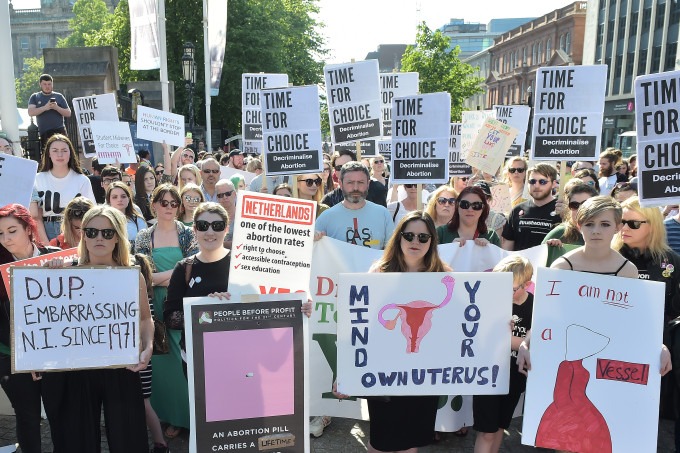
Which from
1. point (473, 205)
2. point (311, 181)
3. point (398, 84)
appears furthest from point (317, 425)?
point (398, 84)

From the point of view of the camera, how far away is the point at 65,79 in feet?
42.8

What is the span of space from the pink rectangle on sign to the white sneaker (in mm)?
1054

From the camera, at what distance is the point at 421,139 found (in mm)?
6109

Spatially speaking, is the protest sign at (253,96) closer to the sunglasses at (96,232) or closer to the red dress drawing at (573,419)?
the sunglasses at (96,232)

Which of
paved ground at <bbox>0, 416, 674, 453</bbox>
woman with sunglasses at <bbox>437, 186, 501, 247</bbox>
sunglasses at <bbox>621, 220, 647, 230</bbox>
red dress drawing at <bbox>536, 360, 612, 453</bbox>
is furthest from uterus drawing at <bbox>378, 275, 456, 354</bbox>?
sunglasses at <bbox>621, 220, 647, 230</bbox>

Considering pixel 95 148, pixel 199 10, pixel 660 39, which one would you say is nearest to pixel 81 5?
pixel 199 10

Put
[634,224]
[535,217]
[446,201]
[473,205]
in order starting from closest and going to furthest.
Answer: [634,224]
[473,205]
[446,201]
[535,217]

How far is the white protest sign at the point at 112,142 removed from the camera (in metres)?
8.34

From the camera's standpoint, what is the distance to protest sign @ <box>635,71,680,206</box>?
4145 millimetres

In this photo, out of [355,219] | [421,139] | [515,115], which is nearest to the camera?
[355,219]

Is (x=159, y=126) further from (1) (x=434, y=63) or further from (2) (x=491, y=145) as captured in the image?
(1) (x=434, y=63)

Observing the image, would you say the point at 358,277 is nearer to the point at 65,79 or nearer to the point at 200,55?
the point at 65,79

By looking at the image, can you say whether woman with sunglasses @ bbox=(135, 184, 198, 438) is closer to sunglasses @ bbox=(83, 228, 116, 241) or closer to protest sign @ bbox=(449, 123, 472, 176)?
sunglasses @ bbox=(83, 228, 116, 241)

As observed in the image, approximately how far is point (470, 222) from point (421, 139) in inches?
74.9
